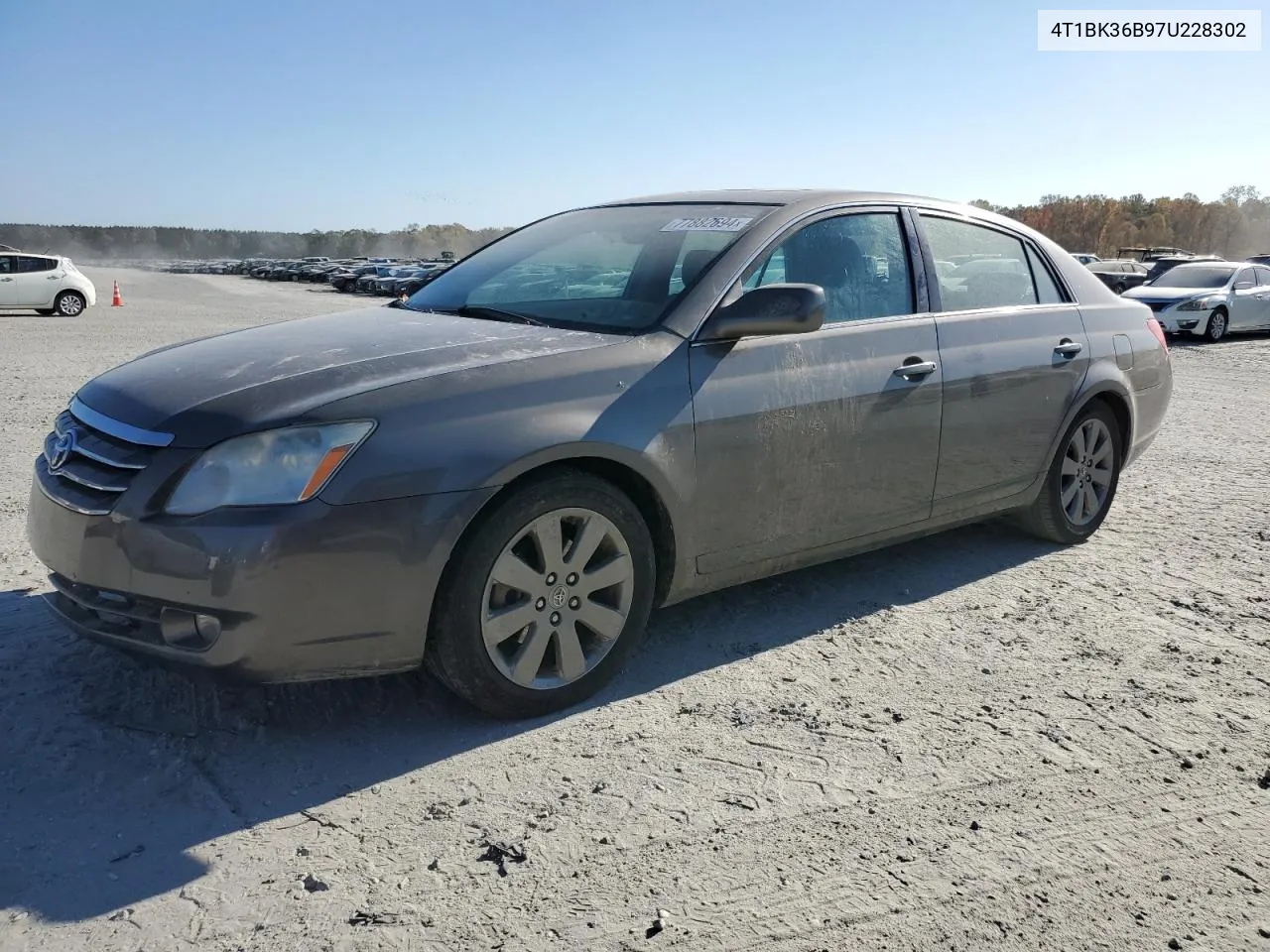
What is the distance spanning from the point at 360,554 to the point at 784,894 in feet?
4.70

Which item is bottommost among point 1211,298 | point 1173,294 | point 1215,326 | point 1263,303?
point 1215,326

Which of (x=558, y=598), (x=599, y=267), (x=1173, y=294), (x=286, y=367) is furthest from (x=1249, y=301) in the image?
(x=286, y=367)

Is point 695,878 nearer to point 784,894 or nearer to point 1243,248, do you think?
point 784,894

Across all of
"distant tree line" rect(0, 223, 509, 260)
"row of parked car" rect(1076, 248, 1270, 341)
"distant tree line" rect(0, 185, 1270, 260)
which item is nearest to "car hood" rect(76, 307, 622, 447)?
"row of parked car" rect(1076, 248, 1270, 341)

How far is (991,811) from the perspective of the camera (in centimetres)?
299

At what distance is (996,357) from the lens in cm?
480

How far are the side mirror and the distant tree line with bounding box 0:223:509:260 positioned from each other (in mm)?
137675

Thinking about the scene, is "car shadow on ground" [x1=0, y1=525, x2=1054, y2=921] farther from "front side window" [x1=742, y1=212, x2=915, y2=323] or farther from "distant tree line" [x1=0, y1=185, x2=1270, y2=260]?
"distant tree line" [x1=0, y1=185, x2=1270, y2=260]

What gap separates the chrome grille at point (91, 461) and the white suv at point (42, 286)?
75.8ft

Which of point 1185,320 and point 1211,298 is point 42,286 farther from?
point 1211,298

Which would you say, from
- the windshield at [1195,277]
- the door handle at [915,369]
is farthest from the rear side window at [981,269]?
the windshield at [1195,277]

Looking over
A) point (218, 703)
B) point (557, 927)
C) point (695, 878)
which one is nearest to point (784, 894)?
point (695, 878)

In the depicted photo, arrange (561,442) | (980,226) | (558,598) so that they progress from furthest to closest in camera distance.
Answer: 1. (980,226)
2. (558,598)
3. (561,442)

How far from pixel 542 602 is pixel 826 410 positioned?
1.39 m
